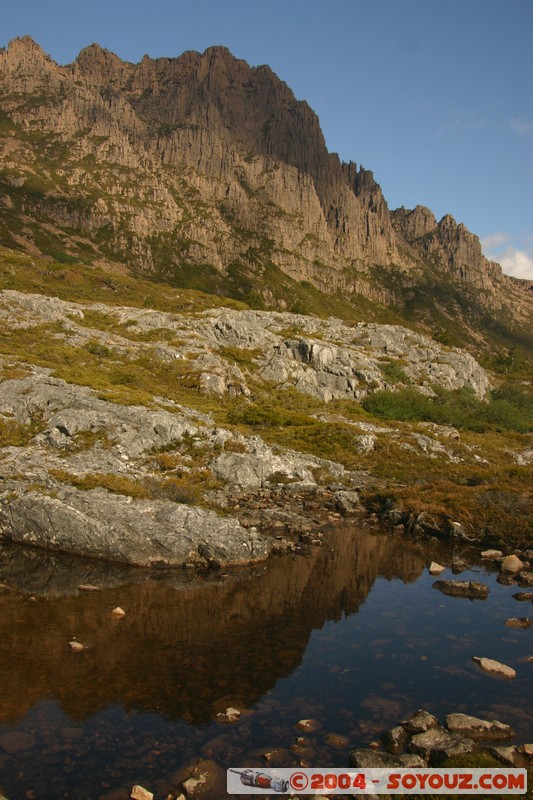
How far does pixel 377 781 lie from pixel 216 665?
523 centimetres

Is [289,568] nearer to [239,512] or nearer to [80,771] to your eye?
[239,512]

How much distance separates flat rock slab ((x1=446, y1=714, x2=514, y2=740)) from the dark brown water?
395mm

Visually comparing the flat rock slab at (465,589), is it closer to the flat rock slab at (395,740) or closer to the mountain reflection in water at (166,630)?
the mountain reflection in water at (166,630)

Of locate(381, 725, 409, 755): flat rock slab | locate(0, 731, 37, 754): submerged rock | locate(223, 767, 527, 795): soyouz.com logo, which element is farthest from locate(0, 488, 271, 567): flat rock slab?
locate(223, 767, 527, 795): soyouz.com logo

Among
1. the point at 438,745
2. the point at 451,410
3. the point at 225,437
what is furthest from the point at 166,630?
the point at 451,410

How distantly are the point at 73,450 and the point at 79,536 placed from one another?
8.08 metres

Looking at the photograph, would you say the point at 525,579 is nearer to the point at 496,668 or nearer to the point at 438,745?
the point at 496,668

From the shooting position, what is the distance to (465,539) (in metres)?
25.7

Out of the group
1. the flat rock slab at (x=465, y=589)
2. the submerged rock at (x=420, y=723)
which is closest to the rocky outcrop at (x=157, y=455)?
the flat rock slab at (x=465, y=589)

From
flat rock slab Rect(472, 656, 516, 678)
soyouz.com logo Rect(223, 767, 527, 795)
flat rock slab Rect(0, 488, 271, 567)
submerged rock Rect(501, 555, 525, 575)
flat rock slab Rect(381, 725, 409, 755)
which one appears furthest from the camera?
submerged rock Rect(501, 555, 525, 575)

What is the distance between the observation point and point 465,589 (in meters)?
19.4

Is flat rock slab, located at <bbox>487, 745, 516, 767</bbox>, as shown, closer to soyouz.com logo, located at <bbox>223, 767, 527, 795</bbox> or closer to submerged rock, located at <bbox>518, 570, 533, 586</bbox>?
soyouz.com logo, located at <bbox>223, 767, 527, 795</bbox>

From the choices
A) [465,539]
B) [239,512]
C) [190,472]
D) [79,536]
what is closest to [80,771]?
[79,536]

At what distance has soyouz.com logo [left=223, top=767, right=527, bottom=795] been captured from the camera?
9156 millimetres
